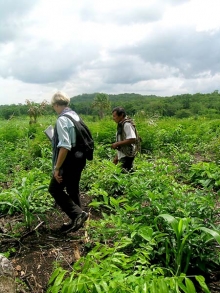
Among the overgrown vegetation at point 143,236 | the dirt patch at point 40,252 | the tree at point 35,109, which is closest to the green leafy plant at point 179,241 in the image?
the overgrown vegetation at point 143,236

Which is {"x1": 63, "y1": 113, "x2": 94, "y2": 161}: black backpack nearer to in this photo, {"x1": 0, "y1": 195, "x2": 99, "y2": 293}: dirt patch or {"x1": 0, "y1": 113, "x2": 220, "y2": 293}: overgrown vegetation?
{"x1": 0, "y1": 113, "x2": 220, "y2": 293}: overgrown vegetation

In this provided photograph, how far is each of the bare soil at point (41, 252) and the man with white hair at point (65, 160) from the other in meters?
0.25

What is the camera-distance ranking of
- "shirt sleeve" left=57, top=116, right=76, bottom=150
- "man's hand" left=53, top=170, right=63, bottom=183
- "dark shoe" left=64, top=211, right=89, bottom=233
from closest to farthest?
"shirt sleeve" left=57, top=116, right=76, bottom=150, "man's hand" left=53, top=170, right=63, bottom=183, "dark shoe" left=64, top=211, right=89, bottom=233

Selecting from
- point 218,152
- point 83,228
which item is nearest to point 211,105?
point 218,152

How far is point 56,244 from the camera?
3598 mm

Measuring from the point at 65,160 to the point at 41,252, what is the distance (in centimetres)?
114

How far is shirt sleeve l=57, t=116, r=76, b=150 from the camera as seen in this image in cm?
362

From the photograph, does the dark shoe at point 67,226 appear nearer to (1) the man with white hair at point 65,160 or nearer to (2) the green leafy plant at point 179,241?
(1) the man with white hair at point 65,160

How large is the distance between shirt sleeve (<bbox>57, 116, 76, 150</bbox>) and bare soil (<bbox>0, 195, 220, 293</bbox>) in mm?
1118

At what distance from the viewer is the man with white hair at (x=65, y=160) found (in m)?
3.65

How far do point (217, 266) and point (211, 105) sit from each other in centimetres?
6828

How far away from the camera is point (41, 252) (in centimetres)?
342

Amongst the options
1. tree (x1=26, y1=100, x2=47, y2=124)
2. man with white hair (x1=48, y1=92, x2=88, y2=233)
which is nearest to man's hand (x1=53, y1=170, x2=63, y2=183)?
man with white hair (x1=48, y1=92, x2=88, y2=233)

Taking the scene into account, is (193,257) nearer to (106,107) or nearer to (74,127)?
(74,127)
